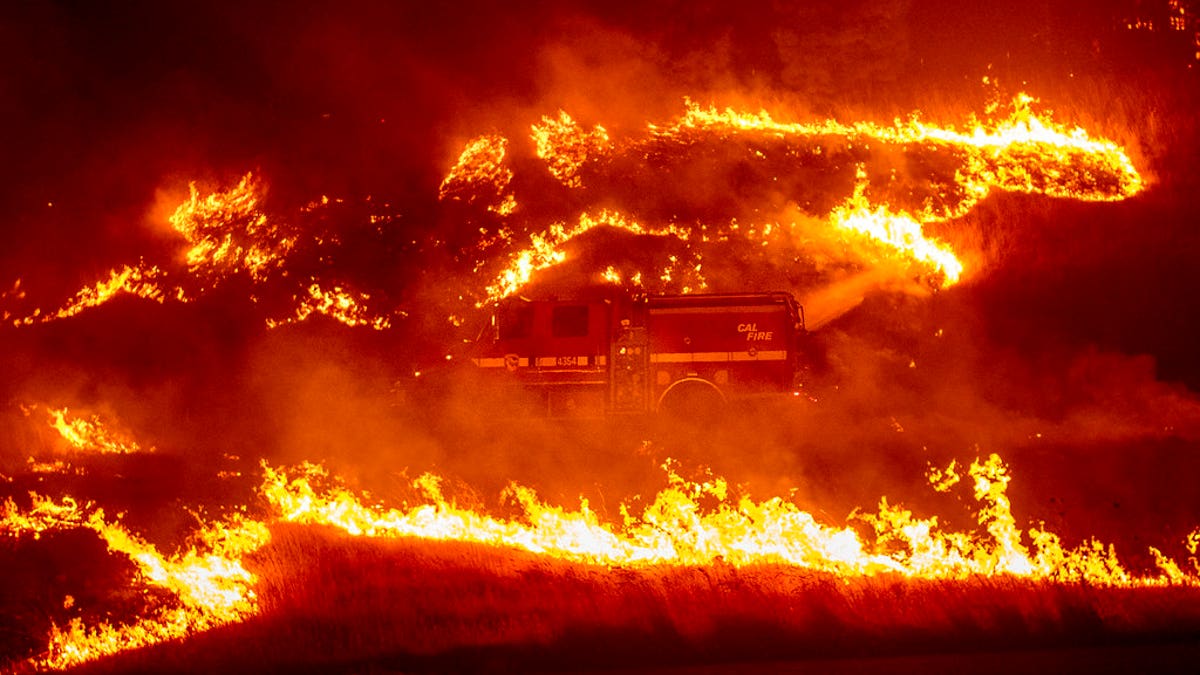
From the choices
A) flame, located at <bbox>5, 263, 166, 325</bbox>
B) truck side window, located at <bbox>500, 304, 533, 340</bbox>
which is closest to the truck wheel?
truck side window, located at <bbox>500, 304, 533, 340</bbox>

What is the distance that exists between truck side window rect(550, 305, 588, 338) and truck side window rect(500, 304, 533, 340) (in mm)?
364

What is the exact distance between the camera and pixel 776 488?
10.6 m

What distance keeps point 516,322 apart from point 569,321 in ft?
2.75

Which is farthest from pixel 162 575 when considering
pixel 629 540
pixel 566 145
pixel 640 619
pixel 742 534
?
pixel 566 145

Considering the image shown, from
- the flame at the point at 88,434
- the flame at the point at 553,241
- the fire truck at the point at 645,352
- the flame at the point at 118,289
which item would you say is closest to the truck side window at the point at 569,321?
the fire truck at the point at 645,352

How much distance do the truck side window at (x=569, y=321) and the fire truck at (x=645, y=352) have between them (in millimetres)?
15

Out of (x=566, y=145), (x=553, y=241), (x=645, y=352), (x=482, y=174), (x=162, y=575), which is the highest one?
(x=566, y=145)

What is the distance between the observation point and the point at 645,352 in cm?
1326

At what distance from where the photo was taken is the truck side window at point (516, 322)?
13523mm

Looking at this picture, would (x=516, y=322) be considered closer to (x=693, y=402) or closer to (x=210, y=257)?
(x=693, y=402)

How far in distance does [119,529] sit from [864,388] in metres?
10.3

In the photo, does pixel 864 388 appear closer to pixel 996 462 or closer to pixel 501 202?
pixel 996 462

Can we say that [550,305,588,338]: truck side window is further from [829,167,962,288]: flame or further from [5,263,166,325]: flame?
[5,263,166,325]: flame

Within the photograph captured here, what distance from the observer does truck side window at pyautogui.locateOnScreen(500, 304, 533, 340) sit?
1352 centimetres
